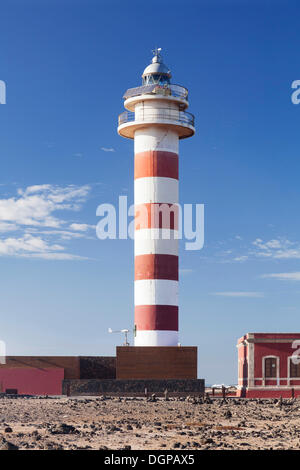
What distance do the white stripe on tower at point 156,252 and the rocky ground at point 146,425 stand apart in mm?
7326

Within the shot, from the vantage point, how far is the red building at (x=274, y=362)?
1795 inches

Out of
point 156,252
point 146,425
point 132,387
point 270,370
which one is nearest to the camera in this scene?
point 146,425

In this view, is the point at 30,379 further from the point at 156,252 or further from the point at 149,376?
the point at 156,252

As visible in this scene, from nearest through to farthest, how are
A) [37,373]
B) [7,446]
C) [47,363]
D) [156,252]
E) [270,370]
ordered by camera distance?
[7,446]
[156,252]
[37,373]
[47,363]
[270,370]

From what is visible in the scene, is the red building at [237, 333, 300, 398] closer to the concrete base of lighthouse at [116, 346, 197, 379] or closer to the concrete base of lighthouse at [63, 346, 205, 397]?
the concrete base of lighthouse at [63, 346, 205, 397]

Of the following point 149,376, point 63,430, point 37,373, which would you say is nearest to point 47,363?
point 37,373

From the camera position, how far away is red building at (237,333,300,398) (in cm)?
4559

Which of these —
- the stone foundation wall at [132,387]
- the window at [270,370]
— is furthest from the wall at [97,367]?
the window at [270,370]

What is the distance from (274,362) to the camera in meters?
45.8

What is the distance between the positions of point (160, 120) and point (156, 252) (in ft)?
25.2

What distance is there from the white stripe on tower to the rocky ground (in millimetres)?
7326

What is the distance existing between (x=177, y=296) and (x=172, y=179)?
6.67 metres

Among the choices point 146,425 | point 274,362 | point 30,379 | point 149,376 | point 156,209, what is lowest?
point 146,425

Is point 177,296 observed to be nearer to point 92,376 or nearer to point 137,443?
point 92,376
